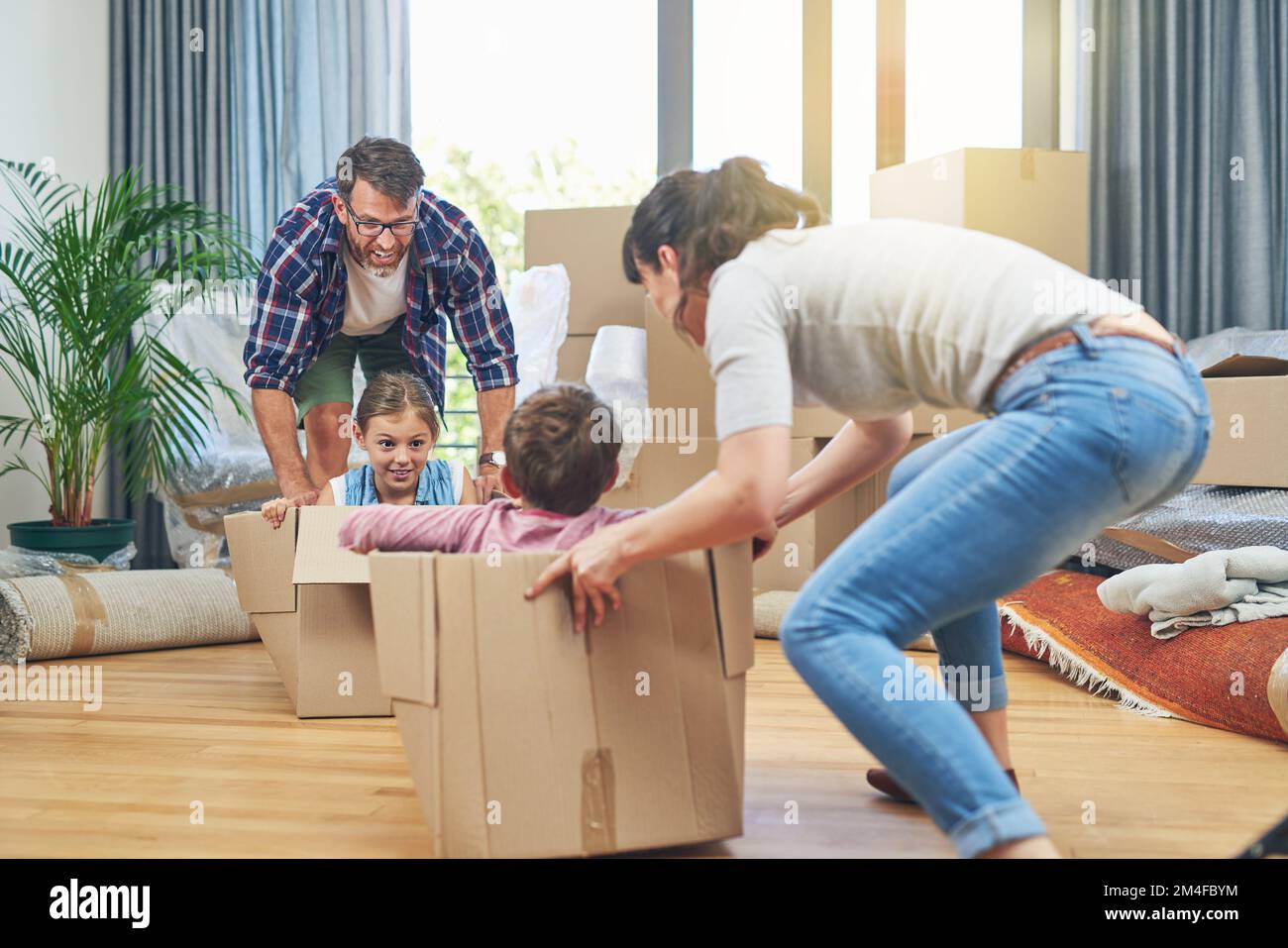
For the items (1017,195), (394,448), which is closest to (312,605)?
(394,448)

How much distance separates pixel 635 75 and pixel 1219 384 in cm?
199

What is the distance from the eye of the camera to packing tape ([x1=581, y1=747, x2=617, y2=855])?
1197 millimetres

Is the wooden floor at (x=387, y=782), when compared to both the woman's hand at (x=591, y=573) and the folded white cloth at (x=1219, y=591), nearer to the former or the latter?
the folded white cloth at (x=1219, y=591)

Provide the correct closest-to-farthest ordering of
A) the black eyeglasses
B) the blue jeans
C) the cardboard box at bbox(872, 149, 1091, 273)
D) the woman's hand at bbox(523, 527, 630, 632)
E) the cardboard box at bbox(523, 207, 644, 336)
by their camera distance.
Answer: the blue jeans
the woman's hand at bbox(523, 527, 630, 632)
the black eyeglasses
the cardboard box at bbox(872, 149, 1091, 273)
the cardboard box at bbox(523, 207, 644, 336)

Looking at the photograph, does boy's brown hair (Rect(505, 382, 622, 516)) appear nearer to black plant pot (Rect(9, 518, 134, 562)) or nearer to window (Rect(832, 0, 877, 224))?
black plant pot (Rect(9, 518, 134, 562))

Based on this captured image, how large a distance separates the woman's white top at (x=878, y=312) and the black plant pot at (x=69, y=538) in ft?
7.79

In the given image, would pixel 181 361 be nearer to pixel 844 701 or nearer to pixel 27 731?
pixel 27 731

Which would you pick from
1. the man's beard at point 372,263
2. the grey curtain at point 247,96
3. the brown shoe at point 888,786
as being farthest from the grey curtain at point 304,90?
the brown shoe at point 888,786

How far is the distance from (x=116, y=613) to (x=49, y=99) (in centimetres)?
176

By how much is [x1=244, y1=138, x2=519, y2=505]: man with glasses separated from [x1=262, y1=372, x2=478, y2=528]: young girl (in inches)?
2.9

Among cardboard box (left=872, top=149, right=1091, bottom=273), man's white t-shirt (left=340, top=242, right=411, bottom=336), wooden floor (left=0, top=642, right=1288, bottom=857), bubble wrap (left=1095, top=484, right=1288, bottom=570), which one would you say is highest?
cardboard box (left=872, top=149, right=1091, bottom=273)

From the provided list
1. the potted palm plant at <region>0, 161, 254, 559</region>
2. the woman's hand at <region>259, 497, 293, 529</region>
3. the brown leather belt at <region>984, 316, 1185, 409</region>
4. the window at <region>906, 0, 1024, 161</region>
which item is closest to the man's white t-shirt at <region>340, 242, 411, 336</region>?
the woman's hand at <region>259, 497, 293, 529</region>

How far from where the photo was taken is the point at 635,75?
3.56 metres

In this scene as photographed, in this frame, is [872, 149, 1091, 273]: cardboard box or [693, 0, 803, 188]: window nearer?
[872, 149, 1091, 273]: cardboard box
